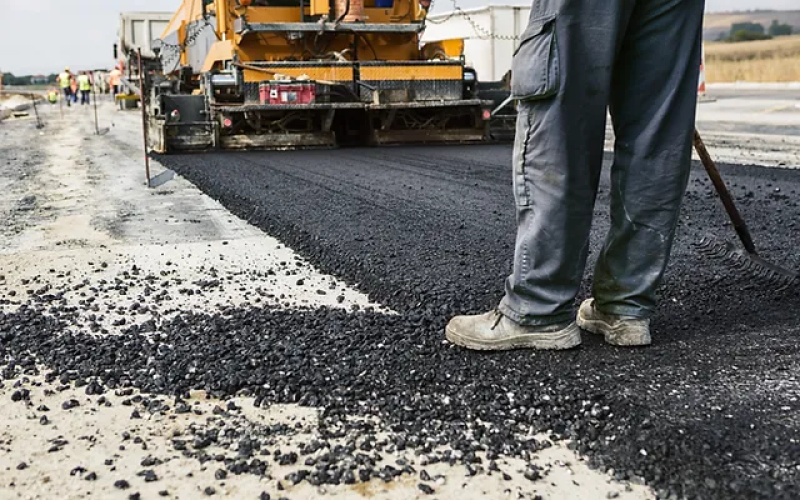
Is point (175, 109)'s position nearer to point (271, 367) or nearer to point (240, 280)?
point (240, 280)

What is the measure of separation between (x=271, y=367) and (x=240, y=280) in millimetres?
1291

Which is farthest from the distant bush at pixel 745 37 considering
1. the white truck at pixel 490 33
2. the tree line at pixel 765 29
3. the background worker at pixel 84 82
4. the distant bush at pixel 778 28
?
the background worker at pixel 84 82

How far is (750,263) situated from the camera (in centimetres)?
366

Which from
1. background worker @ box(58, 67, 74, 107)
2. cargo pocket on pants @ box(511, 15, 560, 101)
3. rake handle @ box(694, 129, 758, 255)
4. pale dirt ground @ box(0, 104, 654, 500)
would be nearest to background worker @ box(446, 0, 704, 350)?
cargo pocket on pants @ box(511, 15, 560, 101)

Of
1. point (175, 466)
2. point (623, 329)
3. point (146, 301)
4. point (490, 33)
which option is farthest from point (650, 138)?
point (490, 33)

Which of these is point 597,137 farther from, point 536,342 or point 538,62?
point 536,342

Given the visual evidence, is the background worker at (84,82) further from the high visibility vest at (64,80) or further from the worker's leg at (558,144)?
the worker's leg at (558,144)

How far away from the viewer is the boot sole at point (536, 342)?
2639 millimetres

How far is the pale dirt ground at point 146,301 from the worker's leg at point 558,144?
72cm

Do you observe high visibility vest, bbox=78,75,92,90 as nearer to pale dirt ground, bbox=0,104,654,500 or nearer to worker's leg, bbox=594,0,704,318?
pale dirt ground, bbox=0,104,654,500

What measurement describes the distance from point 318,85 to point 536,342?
320 inches

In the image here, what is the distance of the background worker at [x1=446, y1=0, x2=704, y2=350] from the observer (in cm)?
245

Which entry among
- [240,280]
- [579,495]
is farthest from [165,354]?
[579,495]

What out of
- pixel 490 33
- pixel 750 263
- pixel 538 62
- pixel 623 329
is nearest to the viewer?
pixel 538 62
